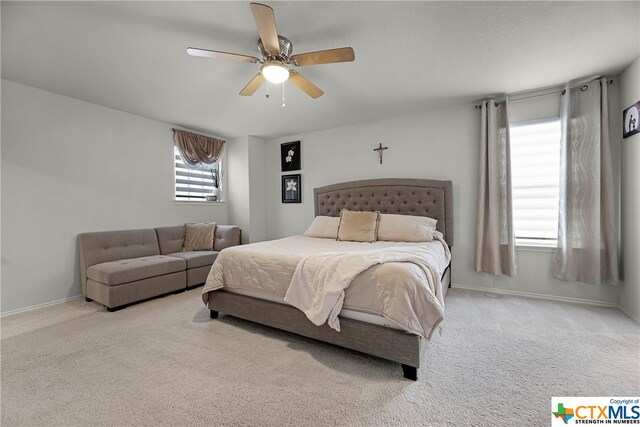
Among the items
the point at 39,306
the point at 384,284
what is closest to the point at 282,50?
the point at 384,284

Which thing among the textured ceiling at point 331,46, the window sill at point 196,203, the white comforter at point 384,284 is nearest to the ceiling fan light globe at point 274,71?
the textured ceiling at point 331,46

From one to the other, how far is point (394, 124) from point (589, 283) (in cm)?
302

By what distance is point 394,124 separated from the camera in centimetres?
398

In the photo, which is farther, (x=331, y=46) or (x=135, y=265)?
(x=135, y=265)

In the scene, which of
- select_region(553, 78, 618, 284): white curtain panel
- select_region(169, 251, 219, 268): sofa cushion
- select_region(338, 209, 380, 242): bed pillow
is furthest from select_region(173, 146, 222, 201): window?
select_region(553, 78, 618, 284): white curtain panel

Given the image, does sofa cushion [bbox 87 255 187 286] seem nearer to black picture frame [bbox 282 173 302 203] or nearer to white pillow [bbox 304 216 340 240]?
white pillow [bbox 304 216 340 240]

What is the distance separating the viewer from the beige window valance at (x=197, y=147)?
14.0 ft

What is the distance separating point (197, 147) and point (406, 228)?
3697 millimetres

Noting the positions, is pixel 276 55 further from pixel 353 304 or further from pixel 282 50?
pixel 353 304

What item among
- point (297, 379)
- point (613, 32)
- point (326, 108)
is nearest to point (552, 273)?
point (613, 32)

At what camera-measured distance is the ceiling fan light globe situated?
6.62 ft

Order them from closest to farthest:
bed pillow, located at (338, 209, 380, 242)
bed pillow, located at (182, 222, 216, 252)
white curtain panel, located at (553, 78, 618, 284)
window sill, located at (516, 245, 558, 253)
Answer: white curtain panel, located at (553, 78, 618, 284)
window sill, located at (516, 245, 558, 253)
bed pillow, located at (338, 209, 380, 242)
bed pillow, located at (182, 222, 216, 252)

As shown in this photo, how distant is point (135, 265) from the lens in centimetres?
305

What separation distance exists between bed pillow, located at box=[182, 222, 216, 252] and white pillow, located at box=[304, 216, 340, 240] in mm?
1654
